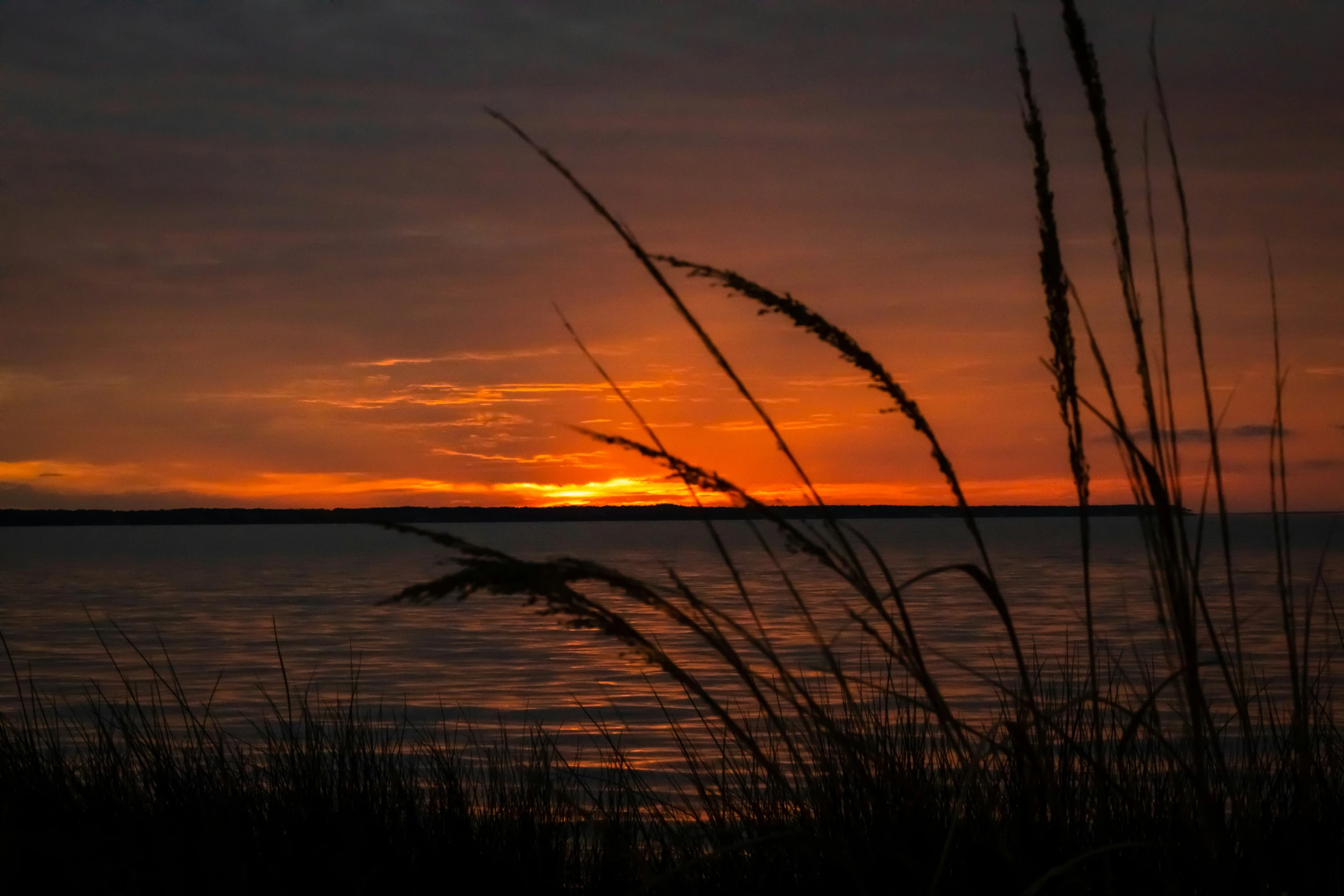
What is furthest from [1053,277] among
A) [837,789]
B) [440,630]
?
[440,630]

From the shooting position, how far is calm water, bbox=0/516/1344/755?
47.3 feet

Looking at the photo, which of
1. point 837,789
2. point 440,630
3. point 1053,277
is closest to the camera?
point 1053,277

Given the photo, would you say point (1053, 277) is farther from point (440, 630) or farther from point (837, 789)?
point (440, 630)

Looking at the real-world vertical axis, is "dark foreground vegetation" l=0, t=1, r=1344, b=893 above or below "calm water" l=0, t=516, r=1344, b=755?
above

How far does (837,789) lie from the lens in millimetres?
3260

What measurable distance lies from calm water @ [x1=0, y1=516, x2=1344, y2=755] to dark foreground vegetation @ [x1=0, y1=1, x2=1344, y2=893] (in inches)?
8.4

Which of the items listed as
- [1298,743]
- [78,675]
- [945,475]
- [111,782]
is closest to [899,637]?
[945,475]

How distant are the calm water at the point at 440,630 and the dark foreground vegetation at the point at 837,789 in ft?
0.70

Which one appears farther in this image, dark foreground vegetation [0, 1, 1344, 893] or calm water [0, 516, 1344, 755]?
calm water [0, 516, 1344, 755]

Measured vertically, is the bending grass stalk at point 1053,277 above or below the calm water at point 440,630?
above

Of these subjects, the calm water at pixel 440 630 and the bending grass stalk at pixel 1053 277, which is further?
the calm water at pixel 440 630

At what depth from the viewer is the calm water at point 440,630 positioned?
1441 centimetres

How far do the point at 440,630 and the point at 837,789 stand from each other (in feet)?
76.3

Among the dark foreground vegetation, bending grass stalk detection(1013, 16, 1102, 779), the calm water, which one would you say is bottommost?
the calm water
